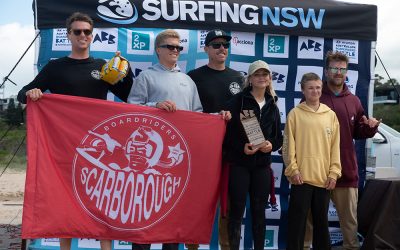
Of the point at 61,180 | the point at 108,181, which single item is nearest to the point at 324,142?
the point at 108,181

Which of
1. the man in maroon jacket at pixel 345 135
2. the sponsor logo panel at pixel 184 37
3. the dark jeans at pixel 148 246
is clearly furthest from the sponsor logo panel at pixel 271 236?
the sponsor logo panel at pixel 184 37

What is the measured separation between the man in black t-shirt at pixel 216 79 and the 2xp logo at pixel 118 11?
1.09 meters

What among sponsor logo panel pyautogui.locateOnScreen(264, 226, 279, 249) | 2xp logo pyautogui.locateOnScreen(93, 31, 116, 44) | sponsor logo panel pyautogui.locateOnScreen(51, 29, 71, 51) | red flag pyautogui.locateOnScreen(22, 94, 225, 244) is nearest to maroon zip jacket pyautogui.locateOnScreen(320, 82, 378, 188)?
sponsor logo panel pyautogui.locateOnScreen(264, 226, 279, 249)

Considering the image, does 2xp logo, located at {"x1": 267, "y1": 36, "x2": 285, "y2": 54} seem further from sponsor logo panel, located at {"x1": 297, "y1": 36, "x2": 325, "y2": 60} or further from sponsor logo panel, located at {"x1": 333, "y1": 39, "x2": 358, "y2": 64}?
sponsor logo panel, located at {"x1": 333, "y1": 39, "x2": 358, "y2": 64}

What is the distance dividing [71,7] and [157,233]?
2.46 m

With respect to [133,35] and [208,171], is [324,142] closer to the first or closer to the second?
[208,171]

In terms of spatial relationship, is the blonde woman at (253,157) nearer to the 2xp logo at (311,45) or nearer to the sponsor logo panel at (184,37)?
the sponsor logo panel at (184,37)

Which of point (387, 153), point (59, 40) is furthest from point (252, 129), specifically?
point (387, 153)

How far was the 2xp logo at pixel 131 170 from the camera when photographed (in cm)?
441

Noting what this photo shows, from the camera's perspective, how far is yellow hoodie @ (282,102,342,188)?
4.66 meters

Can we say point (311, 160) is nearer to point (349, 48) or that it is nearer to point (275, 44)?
point (275, 44)

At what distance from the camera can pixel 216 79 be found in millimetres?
4762

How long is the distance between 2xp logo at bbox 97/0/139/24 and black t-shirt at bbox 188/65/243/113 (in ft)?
3.78

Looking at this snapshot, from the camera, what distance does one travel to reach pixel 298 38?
5801mm
